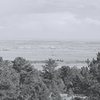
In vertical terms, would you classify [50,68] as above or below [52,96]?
above

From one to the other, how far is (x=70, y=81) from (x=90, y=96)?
13093 millimetres

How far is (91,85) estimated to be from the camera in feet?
98.6

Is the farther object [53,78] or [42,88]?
[53,78]

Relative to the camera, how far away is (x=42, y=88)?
27.3 m

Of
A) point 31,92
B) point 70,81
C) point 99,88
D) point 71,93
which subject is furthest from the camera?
point 70,81

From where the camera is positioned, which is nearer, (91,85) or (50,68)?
(91,85)

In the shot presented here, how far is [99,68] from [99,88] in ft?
10.2

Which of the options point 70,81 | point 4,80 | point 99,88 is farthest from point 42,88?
point 70,81

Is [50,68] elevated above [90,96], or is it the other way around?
[50,68]

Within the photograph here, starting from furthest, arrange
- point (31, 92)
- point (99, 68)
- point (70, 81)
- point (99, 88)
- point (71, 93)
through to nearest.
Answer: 1. point (70, 81)
2. point (71, 93)
3. point (99, 68)
4. point (99, 88)
5. point (31, 92)

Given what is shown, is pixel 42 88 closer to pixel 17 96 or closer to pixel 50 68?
pixel 17 96

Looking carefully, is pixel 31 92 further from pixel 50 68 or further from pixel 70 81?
pixel 70 81

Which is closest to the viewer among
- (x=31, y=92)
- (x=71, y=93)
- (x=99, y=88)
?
(x=31, y=92)

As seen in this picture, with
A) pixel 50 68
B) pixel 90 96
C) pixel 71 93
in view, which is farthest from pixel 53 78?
pixel 90 96
